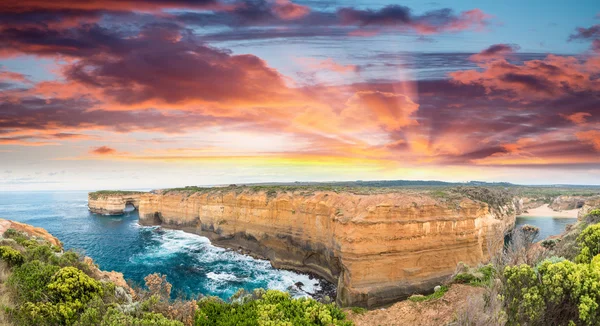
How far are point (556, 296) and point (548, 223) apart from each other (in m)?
71.2

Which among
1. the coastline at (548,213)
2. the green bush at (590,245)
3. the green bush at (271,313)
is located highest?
the green bush at (590,245)

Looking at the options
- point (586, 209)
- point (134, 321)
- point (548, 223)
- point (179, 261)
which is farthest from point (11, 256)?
point (548, 223)

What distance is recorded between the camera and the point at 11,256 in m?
12.9

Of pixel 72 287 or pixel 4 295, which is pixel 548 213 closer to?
pixel 72 287

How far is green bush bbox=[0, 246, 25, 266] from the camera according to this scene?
41.6ft

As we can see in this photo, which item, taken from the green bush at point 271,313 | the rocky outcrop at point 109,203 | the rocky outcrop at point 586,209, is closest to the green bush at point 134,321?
the green bush at point 271,313

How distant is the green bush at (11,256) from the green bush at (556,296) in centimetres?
1941

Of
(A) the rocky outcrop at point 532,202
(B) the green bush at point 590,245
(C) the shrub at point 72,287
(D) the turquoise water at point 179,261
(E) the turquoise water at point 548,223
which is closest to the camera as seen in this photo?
(C) the shrub at point 72,287

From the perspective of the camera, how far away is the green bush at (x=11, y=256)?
12687mm

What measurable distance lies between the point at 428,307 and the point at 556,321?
20.4ft

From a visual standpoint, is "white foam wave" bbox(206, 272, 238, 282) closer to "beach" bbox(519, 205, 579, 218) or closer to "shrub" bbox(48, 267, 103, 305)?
"shrub" bbox(48, 267, 103, 305)

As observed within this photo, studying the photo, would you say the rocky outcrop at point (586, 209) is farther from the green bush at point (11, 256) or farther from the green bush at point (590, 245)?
the green bush at point (11, 256)

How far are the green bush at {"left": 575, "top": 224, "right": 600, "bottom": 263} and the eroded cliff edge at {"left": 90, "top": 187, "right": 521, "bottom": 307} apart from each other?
619cm

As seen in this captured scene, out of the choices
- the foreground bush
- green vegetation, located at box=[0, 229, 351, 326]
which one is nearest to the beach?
the foreground bush
